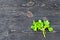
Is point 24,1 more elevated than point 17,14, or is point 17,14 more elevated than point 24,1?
point 24,1

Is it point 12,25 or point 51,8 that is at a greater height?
point 51,8

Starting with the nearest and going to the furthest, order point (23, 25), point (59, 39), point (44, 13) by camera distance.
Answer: point (59, 39), point (23, 25), point (44, 13)

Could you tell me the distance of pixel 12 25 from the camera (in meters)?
1.94

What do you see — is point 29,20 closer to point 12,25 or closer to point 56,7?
point 12,25

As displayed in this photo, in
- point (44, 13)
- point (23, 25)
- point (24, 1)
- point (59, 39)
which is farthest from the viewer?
point (24, 1)

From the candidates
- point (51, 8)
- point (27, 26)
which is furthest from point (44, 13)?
point (27, 26)

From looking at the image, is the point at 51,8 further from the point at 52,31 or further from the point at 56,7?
the point at 52,31

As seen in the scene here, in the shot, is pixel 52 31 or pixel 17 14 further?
pixel 17 14

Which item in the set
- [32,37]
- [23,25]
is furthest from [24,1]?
[32,37]

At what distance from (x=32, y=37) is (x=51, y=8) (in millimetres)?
477

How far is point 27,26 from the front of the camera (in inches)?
75.8

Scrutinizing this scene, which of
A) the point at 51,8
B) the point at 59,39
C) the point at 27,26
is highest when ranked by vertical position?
the point at 51,8

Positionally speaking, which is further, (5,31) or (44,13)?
(44,13)

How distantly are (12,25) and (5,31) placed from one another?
102 millimetres
